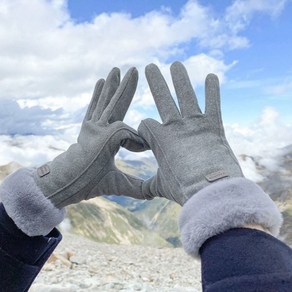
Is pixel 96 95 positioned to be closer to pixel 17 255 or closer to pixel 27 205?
pixel 27 205

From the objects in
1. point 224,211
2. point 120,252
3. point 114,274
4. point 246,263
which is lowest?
point 120,252

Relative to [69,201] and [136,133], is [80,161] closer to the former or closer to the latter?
[69,201]

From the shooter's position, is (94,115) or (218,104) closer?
(218,104)

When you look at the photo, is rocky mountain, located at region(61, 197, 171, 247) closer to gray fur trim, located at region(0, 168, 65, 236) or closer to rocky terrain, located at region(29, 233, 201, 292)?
rocky terrain, located at region(29, 233, 201, 292)

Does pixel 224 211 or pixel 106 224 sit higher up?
pixel 224 211

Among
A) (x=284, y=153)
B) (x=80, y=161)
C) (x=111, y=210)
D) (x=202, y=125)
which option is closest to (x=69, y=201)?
(x=80, y=161)

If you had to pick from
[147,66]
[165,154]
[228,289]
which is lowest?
[228,289]

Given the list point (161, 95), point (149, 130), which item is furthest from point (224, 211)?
point (161, 95)

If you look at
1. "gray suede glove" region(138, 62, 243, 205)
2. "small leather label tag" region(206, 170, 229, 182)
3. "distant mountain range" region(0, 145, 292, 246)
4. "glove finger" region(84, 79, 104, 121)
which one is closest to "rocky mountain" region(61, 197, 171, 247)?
"distant mountain range" region(0, 145, 292, 246)
